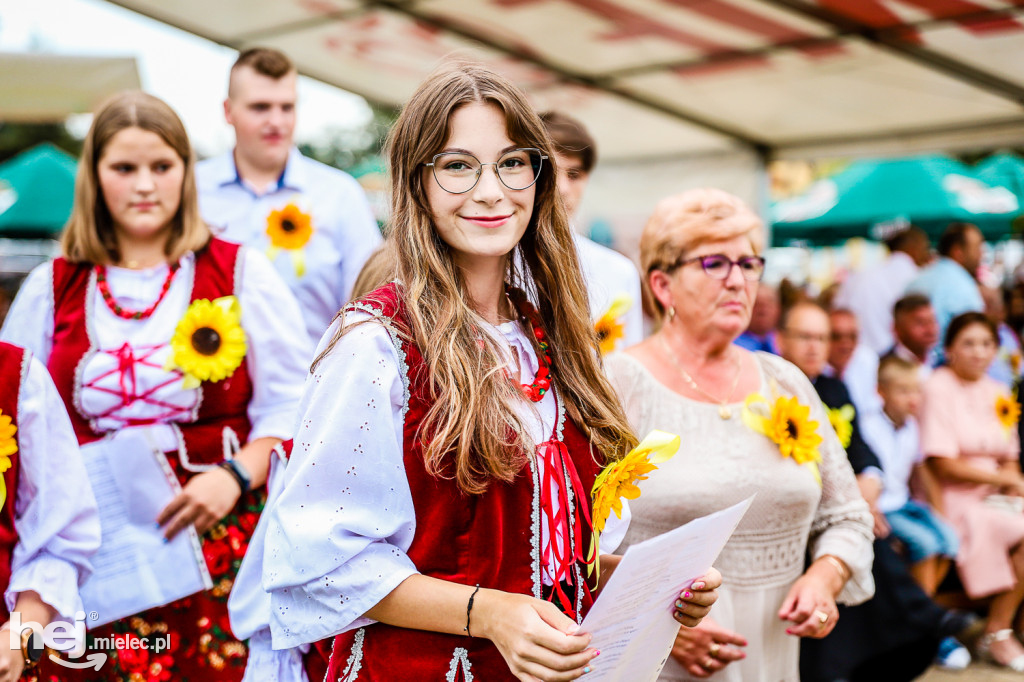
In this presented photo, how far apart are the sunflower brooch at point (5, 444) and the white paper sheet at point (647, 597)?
1288mm

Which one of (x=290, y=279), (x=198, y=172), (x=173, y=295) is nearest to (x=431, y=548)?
A: (x=173, y=295)

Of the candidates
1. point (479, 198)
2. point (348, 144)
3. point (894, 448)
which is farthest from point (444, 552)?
point (348, 144)

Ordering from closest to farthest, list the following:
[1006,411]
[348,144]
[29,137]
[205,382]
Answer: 1. [205,382]
2. [1006,411]
3. [29,137]
4. [348,144]

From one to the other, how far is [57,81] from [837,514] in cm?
520

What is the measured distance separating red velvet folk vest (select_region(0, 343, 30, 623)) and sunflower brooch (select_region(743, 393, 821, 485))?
1758 mm

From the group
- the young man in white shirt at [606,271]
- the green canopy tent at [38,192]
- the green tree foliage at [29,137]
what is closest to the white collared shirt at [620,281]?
the young man in white shirt at [606,271]

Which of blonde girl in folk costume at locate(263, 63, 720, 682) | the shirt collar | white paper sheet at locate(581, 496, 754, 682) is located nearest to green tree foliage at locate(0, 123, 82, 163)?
the shirt collar

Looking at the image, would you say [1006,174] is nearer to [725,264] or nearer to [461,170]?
[725,264]

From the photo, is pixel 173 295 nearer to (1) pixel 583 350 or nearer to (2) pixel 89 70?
(1) pixel 583 350

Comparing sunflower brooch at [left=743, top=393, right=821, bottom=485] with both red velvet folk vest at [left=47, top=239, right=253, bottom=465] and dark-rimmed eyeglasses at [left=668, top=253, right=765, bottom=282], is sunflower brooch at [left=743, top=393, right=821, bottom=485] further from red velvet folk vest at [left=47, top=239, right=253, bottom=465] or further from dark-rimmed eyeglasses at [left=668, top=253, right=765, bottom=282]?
red velvet folk vest at [left=47, top=239, right=253, bottom=465]

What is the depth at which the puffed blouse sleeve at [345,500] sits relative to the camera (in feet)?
4.67

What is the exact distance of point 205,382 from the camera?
2496mm

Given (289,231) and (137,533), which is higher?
(289,231)

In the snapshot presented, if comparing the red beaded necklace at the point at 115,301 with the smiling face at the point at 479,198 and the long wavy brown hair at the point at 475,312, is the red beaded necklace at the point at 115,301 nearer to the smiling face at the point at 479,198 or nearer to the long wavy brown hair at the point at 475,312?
the long wavy brown hair at the point at 475,312
